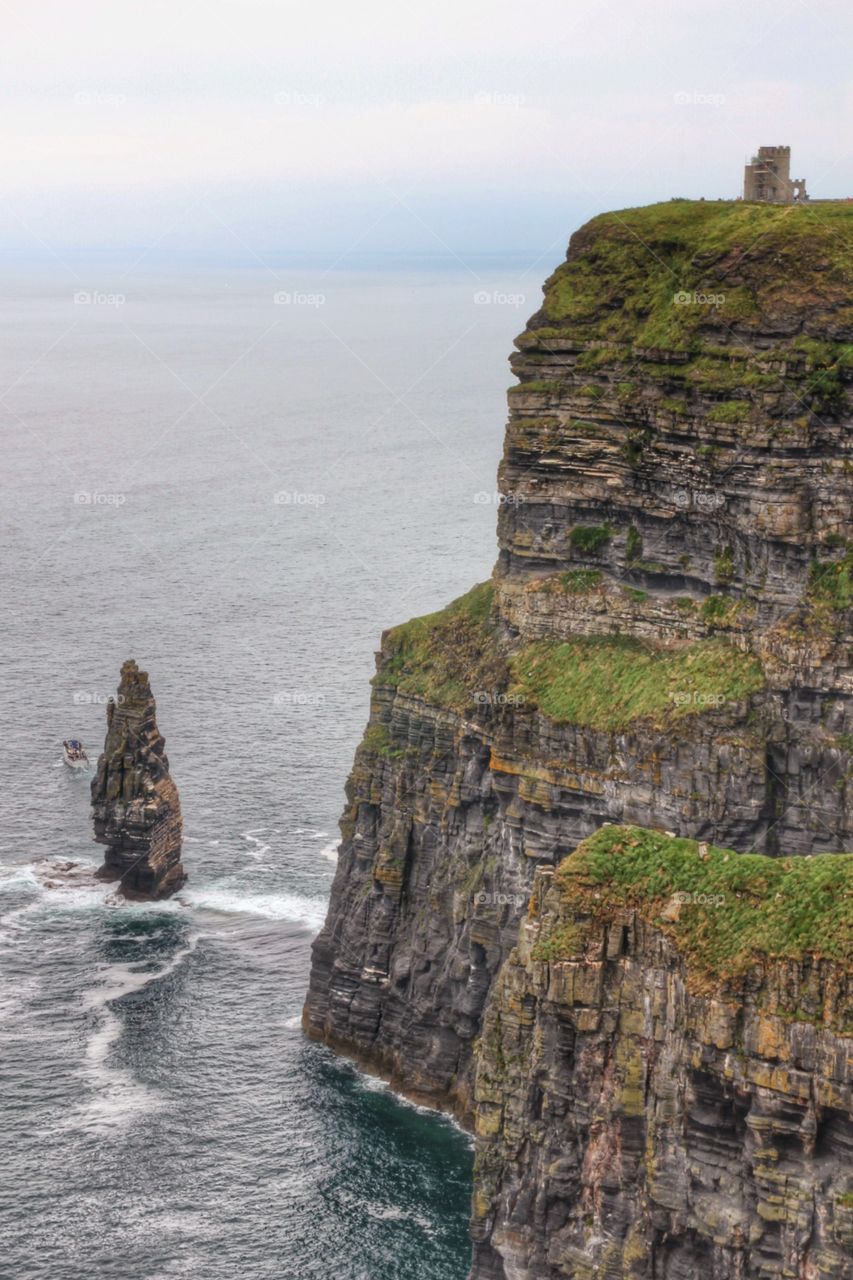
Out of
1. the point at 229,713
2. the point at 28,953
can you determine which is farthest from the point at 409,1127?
the point at 229,713

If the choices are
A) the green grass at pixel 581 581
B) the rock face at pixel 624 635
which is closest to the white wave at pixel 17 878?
the rock face at pixel 624 635

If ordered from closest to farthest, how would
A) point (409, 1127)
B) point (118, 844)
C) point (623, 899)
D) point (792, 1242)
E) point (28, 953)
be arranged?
1. point (792, 1242)
2. point (623, 899)
3. point (409, 1127)
4. point (28, 953)
5. point (118, 844)

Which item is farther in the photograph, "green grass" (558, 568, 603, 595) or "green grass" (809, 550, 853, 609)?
"green grass" (558, 568, 603, 595)

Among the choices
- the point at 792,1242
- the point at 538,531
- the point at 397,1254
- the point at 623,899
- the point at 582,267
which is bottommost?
the point at 397,1254

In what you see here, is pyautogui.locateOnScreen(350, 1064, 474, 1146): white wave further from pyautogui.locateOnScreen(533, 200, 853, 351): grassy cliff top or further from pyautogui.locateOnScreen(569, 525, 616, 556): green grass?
pyautogui.locateOnScreen(533, 200, 853, 351): grassy cliff top

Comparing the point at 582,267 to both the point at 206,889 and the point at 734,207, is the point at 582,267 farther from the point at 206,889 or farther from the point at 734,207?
the point at 206,889

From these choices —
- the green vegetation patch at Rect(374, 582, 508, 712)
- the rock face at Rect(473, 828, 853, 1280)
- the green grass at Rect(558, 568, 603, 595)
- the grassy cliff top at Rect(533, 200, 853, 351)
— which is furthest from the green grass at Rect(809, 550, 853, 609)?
the rock face at Rect(473, 828, 853, 1280)

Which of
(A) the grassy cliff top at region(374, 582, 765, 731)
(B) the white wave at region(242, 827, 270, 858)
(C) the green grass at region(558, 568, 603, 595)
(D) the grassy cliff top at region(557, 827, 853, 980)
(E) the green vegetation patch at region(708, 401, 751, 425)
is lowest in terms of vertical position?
(B) the white wave at region(242, 827, 270, 858)
